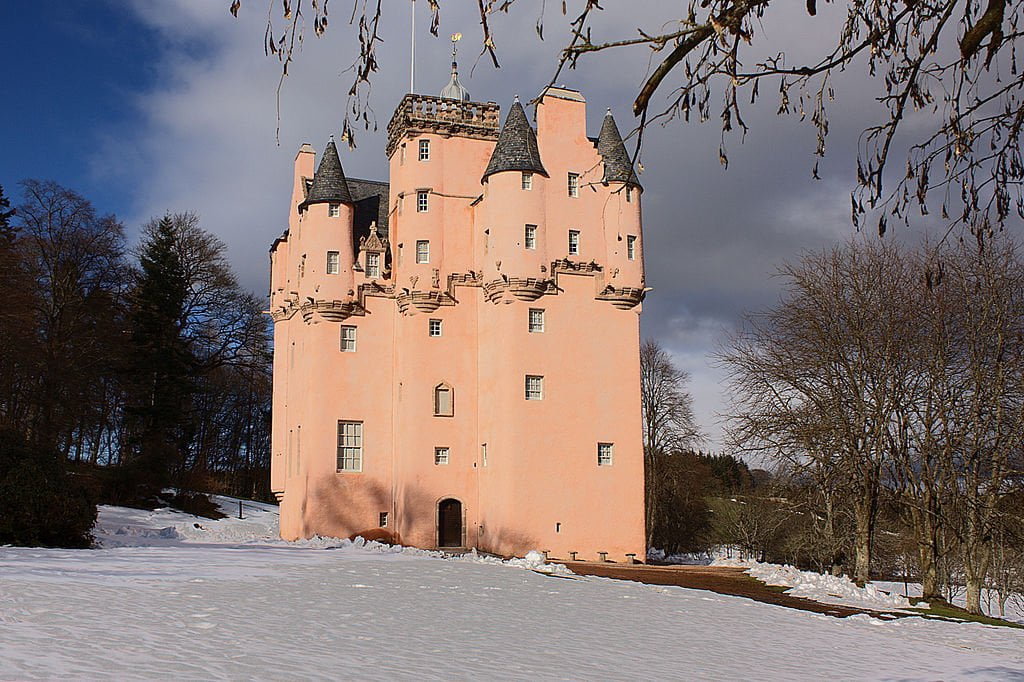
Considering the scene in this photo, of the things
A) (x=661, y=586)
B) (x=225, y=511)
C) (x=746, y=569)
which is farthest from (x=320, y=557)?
(x=225, y=511)

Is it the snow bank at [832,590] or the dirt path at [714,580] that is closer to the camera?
the dirt path at [714,580]

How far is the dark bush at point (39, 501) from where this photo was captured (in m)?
20.8

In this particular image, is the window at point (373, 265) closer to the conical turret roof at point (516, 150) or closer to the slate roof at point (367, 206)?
the slate roof at point (367, 206)

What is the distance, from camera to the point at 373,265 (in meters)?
36.5

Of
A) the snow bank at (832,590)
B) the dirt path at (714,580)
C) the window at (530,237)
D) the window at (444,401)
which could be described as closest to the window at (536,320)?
the window at (530,237)

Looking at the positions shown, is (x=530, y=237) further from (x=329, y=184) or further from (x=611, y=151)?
(x=329, y=184)

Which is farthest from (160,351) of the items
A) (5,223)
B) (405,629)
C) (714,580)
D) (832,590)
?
(405,629)

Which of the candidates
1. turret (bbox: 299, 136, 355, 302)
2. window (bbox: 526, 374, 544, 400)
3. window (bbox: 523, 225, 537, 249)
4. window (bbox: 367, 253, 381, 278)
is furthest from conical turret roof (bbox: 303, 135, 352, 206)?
window (bbox: 526, 374, 544, 400)

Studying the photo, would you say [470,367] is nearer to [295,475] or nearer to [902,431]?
[295,475]

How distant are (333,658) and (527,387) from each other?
869 inches

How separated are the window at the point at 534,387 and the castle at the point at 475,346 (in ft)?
0.23

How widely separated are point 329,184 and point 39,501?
18637mm

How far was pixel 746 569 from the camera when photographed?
29.7m

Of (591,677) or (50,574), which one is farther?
(50,574)
